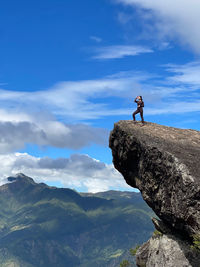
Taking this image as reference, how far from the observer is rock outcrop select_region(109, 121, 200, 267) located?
129 ft

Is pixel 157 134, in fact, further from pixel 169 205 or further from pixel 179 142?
pixel 169 205

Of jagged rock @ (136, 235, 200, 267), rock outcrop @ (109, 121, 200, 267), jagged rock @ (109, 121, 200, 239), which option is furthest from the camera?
jagged rock @ (136, 235, 200, 267)

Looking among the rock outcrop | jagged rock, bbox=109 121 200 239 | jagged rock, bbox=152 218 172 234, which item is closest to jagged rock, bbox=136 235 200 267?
the rock outcrop

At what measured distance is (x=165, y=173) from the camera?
42969 millimetres

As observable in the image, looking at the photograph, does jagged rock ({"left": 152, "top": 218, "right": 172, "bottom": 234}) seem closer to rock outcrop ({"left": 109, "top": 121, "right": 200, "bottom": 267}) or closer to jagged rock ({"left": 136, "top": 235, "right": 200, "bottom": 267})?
rock outcrop ({"left": 109, "top": 121, "right": 200, "bottom": 267})

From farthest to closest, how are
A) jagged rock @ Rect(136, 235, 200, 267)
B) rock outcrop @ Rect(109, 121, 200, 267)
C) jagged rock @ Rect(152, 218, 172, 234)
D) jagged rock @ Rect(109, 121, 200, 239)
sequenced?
jagged rock @ Rect(152, 218, 172, 234)
jagged rock @ Rect(136, 235, 200, 267)
rock outcrop @ Rect(109, 121, 200, 267)
jagged rock @ Rect(109, 121, 200, 239)

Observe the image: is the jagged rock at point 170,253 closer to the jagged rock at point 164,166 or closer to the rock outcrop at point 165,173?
the rock outcrop at point 165,173

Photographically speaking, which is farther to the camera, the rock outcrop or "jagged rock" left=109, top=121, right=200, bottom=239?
the rock outcrop

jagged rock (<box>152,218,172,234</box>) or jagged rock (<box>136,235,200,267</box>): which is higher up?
jagged rock (<box>152,218,172,234</box>)

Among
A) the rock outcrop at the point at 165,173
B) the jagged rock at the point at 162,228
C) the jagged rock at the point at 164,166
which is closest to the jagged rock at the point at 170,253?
the rock outcrop at the point at 165,173

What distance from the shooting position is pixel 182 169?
4022cm

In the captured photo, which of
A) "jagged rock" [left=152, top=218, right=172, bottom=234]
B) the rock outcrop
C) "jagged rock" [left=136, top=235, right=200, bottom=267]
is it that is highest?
the rock outcrop

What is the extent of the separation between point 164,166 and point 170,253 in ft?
38.5

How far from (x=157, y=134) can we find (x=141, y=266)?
21.2 metres
